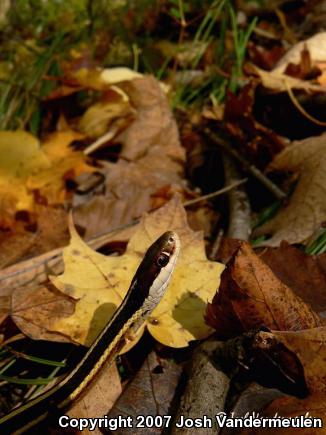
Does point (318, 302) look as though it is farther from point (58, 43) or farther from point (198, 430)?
point (58, 43)

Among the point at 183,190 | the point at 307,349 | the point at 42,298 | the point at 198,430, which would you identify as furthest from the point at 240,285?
the point at 183,190

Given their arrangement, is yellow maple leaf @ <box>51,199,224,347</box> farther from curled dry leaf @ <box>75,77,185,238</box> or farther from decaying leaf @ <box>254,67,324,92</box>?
decaying leaf @ <box>254,67,324,92</box>

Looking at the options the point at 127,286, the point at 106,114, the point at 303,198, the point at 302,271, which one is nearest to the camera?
the point at 302,271

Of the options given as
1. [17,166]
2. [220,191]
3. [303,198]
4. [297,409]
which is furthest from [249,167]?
[297,409]

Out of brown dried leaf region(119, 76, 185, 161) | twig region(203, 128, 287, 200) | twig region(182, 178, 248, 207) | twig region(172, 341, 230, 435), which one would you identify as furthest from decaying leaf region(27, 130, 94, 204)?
twig region(172, 341, 230, 435)

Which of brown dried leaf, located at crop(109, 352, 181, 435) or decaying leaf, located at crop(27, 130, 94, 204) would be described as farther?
decaying leaf, located at crop(27, 130, 94, 204)

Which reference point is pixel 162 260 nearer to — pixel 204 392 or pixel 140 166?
pixel 204 392
